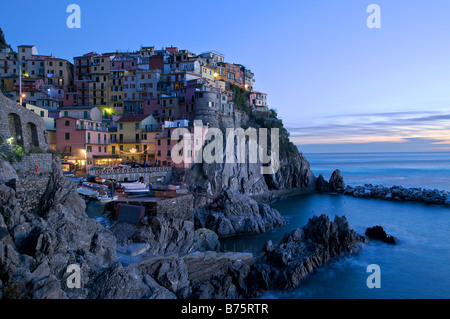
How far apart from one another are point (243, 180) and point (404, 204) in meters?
23.7

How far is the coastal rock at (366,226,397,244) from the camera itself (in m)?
27.5

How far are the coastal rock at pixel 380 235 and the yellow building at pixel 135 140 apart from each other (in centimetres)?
2926

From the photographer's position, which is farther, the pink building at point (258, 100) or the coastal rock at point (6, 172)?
the pink building at point (258, 100)

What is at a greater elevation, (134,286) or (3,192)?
(3,192)

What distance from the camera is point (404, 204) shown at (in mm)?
46719

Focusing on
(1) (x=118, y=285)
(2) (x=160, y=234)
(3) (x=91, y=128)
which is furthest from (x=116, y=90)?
(1) (x=118, y=285)

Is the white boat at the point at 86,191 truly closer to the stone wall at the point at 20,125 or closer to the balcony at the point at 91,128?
the stone wall at the point at 20,125

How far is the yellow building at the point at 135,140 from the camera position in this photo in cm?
4575

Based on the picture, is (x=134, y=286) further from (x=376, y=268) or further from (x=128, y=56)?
(x=128, y=56)

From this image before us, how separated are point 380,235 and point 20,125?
103 ft

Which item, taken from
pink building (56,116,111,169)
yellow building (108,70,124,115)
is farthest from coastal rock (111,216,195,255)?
yellow building (108,70,124,115)

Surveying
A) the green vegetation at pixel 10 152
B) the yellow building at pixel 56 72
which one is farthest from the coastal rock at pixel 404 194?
the yellow building at pixel 56 72

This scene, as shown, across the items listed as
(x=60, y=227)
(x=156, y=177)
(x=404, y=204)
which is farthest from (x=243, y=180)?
(x=60, y=227)
